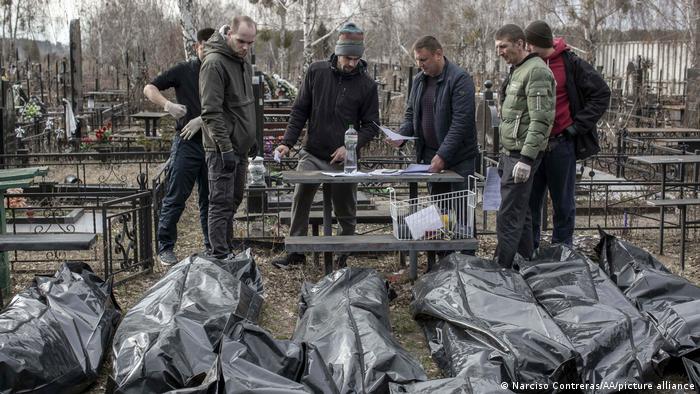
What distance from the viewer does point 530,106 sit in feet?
18.0

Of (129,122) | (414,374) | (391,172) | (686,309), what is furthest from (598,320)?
(129,122)

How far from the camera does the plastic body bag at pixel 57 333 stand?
12.8ft

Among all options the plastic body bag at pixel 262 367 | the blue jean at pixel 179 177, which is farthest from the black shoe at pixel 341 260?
the plastic body bag at pixel 262 367

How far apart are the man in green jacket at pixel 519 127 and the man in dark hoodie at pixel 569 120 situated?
0.89 feet

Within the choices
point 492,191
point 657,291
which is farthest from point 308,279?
point 657,291

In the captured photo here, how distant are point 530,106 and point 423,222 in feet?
3.59

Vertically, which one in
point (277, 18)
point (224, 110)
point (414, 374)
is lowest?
point (414, 374)

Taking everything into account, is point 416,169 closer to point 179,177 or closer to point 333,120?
point 333,120

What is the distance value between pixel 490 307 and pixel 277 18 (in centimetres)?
2973

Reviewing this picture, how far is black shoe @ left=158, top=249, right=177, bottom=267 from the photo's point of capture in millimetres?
6617

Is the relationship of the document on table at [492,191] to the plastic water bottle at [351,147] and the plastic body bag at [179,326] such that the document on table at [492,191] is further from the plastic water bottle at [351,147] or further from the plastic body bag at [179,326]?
the plastic body bag at [179,326]

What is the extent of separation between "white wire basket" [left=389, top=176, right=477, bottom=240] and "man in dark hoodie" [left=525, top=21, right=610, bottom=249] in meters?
0.62

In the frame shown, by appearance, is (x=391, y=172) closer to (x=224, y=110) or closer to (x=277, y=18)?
(x=224, y=110)

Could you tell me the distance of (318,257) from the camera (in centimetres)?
678
